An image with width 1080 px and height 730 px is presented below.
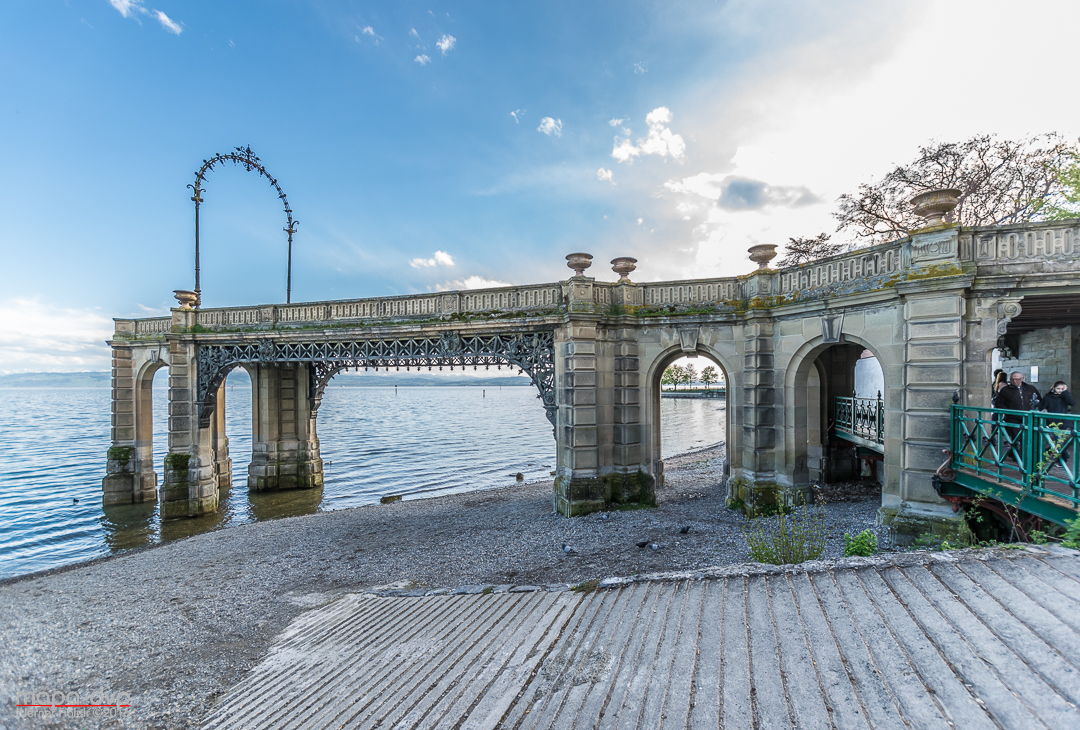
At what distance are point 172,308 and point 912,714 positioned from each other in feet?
83.1

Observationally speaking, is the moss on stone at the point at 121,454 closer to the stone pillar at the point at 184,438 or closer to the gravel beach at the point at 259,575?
the stone pillar at the point at 184,438

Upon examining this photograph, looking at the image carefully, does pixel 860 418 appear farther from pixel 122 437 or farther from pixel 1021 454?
pixel 122 437

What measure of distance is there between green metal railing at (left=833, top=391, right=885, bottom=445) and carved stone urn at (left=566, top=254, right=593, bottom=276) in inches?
344

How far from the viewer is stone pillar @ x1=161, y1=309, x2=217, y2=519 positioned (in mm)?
19922

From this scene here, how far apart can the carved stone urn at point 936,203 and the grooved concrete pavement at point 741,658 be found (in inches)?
280

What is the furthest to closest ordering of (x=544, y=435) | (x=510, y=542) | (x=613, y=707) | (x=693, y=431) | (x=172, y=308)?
(x=544, y=435) < (x=693, y=431) < (x=172, y=308) < (x=510, y=542) < (x=613, y=707)

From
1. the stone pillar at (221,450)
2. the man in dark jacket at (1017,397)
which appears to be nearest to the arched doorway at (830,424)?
the man in dark jacket at (1017,397)

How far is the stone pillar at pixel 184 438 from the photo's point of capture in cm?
1992

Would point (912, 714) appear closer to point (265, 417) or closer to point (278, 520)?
point (278, 520)

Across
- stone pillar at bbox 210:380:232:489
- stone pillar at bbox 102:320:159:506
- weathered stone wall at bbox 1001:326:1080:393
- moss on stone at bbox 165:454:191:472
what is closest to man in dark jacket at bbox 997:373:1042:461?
weathered stone wall at bbox 1001:326:1080:393

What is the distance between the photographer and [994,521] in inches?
357

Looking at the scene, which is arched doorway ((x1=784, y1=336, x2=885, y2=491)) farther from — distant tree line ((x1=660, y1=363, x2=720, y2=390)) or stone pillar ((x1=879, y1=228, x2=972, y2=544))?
distant tree line ((x1=660, y1=363, x2=720, y2=390))

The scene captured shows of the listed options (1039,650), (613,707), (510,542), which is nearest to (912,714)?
(1039,650)

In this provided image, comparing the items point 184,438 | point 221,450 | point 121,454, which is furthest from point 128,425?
point 184,438
